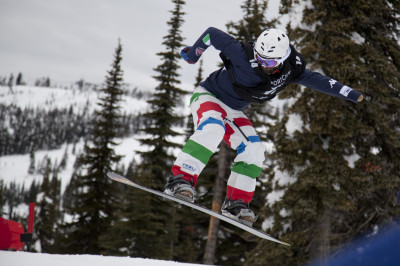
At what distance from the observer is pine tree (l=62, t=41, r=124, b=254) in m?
20.3

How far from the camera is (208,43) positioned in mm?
4723

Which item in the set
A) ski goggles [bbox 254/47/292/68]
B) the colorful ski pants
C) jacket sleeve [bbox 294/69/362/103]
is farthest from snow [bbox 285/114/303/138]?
ski goggles [bbox 254/47/292/68]

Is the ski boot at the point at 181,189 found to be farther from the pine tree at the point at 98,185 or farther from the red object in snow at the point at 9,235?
the pine tree at the point at 98,185

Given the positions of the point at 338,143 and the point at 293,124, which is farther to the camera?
the point at 293,124

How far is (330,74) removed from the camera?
28.7ft

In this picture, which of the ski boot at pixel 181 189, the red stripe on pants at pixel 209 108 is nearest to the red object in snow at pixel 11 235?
the ski boot at pixel 181 189

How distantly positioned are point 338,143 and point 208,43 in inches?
217

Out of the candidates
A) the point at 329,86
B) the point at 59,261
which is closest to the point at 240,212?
the point at 329,86

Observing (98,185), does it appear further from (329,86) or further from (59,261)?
(329,86)

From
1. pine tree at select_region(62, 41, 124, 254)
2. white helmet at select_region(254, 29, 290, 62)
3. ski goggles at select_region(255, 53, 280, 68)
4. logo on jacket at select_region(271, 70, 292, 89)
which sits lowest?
pine tree at select_region(62, 41, 124, 254)

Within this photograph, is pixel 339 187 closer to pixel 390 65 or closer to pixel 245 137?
pixel 390 65

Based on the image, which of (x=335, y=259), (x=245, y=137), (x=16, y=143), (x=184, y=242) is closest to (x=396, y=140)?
(x=335, y=259)

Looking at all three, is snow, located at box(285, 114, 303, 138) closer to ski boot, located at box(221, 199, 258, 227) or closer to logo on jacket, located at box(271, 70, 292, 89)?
logo on jacket, located at box(271, 70, 292, 89)

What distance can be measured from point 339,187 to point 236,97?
524 centimetres
